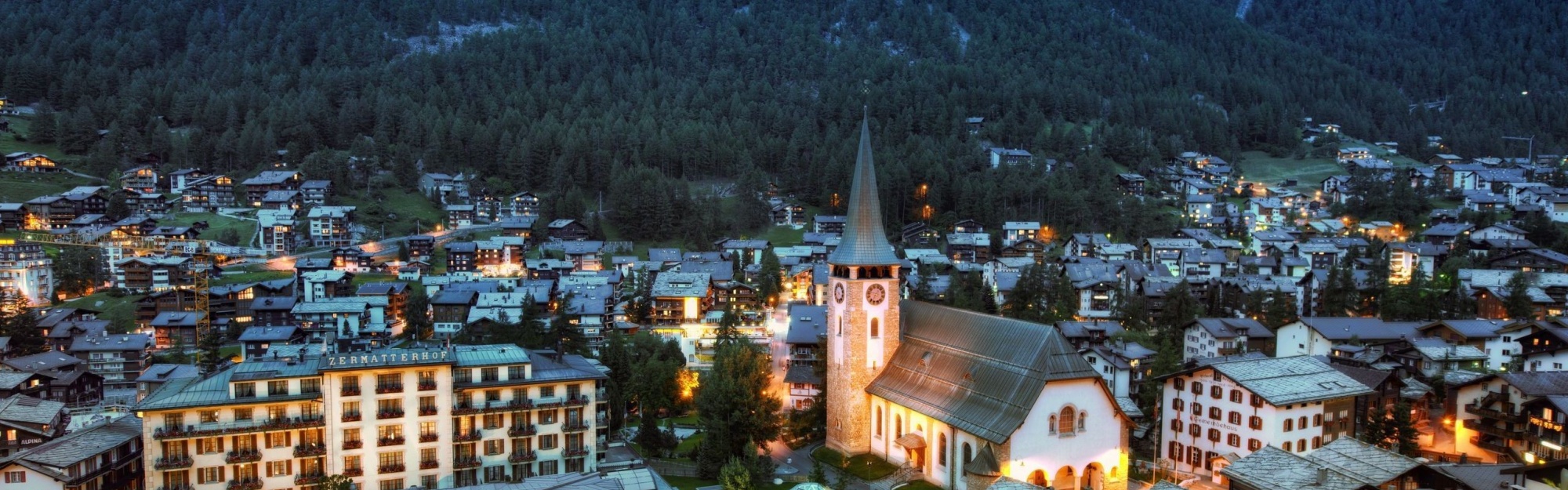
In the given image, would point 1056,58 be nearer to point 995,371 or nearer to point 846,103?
point 846,103

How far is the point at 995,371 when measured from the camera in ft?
123

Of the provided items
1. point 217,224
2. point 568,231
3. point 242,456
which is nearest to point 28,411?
point 242,456

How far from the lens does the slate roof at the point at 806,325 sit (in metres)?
62.9

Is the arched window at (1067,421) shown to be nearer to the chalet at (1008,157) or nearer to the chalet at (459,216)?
the chalet at (1008,157)

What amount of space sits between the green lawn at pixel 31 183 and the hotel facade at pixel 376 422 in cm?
9183

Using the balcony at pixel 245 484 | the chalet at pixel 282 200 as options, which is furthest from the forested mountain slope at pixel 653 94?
the balcony at pixel 245 484

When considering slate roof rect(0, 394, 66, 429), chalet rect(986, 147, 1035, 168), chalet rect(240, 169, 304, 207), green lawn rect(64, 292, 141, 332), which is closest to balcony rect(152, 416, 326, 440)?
slate roof rect(0, 394, 66, 429)

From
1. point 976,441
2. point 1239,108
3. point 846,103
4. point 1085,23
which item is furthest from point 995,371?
point 1085,23

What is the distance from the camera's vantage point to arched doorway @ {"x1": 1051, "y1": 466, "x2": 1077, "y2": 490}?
3697 centimetres

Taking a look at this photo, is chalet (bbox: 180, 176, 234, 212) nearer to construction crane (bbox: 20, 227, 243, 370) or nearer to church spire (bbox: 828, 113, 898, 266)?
construction crane (bbox: 20, 227, 243, 370)

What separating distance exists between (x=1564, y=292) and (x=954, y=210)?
56581 millimetres

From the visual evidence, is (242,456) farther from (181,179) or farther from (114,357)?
(181,179)

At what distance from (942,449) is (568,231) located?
75.2 m

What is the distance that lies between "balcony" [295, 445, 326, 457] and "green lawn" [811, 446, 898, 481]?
66.8 ft
